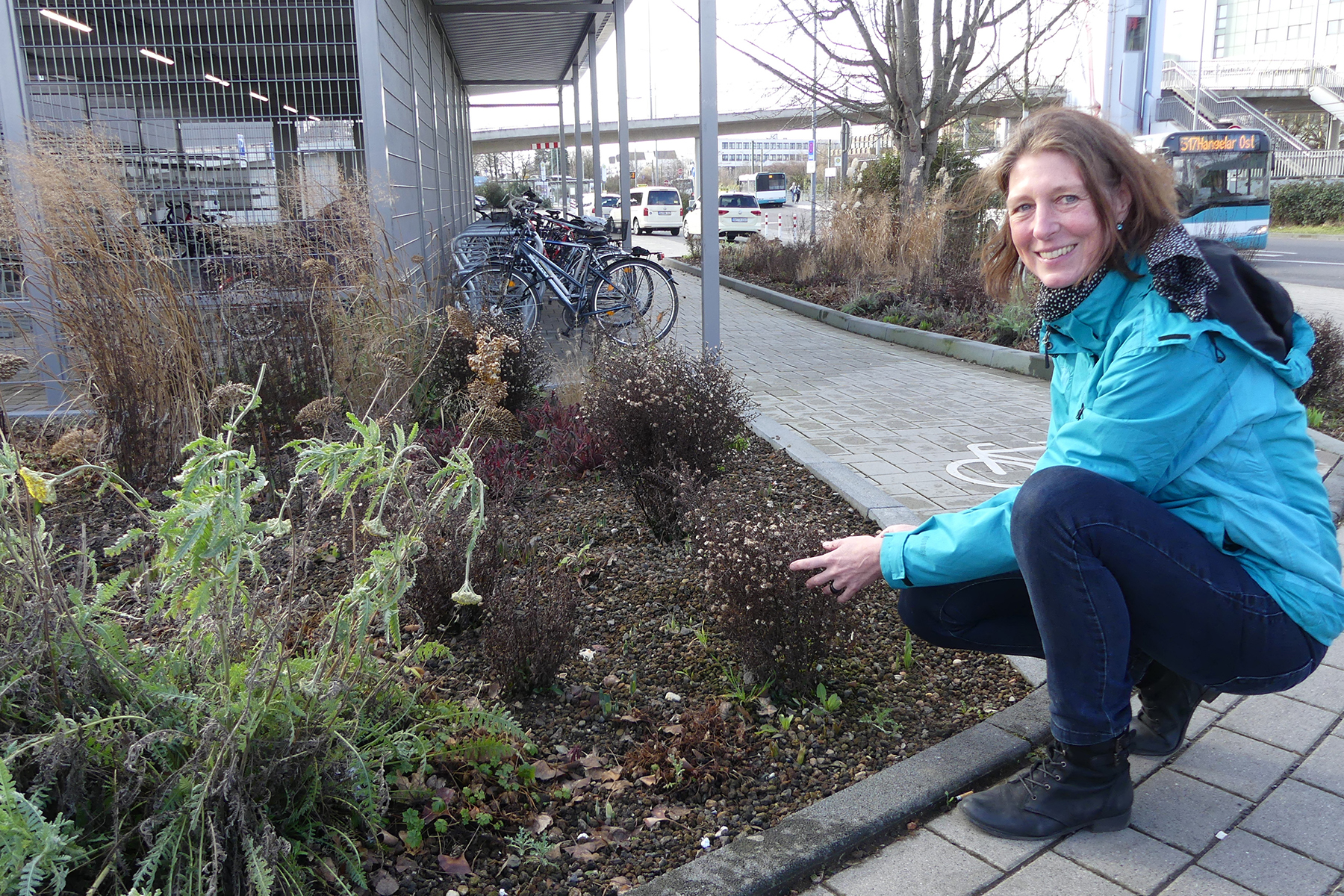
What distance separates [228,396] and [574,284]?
5.94 m

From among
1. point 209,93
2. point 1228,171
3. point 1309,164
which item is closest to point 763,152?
point 1309,164

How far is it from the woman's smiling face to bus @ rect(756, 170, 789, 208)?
137 feet

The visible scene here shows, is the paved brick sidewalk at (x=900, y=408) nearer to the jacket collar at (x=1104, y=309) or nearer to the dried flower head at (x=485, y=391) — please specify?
the dried flower head at (x=485, y=391)

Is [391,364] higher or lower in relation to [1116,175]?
lower

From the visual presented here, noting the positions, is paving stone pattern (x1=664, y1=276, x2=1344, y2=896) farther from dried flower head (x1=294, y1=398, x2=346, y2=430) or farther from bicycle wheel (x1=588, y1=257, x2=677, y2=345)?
bicycle wheel (x1=588, y1=257, x2=677, y2=345)

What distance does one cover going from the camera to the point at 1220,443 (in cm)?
203

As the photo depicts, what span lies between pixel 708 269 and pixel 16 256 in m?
4.19

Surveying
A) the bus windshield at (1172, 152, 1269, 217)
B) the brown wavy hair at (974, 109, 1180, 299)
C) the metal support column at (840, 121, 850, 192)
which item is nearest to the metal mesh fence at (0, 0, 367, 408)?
the brown wavy hair at (974, 109, 1180, 299)

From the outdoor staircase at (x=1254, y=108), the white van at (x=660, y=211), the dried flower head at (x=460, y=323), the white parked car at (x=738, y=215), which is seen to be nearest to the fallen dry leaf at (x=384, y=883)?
the dried flower head at (x=460, y=323)

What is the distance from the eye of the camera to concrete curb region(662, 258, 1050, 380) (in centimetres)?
840

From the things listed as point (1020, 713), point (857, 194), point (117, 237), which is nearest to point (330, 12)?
point (117, 237)

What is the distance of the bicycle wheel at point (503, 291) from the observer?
902 centimetres

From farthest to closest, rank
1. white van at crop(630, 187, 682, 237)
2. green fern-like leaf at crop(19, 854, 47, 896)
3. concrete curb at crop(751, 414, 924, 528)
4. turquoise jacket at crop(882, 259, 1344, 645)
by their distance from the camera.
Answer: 1. white van at crop(630, 187, 682, 237)
2. concrete curb at crop(751, 414, 924, 528)
3. turquoise jacket at crop(882, 259, 1344, 645)
4. green fern-like leaf at crop(19, 854, 47, 896)

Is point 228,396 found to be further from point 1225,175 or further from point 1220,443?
point 1225,175
